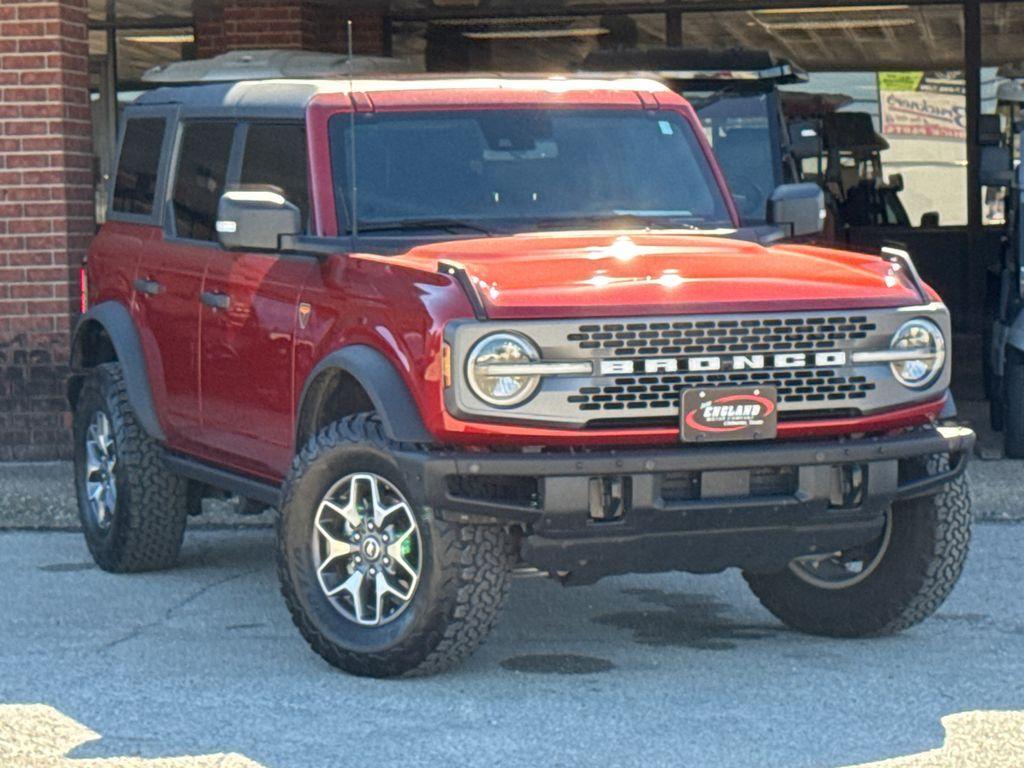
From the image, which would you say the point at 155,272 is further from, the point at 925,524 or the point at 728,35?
the point at 728,35

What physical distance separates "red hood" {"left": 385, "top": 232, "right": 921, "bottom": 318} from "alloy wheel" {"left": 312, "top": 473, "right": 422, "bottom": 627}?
0.74 m

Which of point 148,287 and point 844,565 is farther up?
point 148,287

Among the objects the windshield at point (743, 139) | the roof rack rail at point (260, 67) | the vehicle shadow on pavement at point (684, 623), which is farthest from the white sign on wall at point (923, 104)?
the vehicle shadow on pavement at point (684, 623)

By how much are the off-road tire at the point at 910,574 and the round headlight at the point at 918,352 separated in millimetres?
291

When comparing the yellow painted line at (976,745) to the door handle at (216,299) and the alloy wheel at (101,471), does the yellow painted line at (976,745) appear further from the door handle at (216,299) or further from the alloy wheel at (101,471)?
the alloy wheel at (101,471)

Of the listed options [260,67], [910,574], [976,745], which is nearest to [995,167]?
[260,67]

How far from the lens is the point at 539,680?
7.13 m

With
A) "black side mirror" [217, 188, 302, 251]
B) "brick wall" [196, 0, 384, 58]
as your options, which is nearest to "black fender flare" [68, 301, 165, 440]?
"black side mirror" [217, 188, 302, 251]

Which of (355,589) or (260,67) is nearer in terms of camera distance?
(355,589)

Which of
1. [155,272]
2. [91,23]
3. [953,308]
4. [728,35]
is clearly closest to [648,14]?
[728,35]

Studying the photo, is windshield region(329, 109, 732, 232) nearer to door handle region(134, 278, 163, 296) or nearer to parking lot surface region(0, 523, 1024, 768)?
door handle region(134, 278, 163, 296)

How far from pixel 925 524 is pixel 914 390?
53cm

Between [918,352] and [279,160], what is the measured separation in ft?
8.08

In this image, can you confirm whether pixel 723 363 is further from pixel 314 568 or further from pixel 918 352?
pixel 314 568
